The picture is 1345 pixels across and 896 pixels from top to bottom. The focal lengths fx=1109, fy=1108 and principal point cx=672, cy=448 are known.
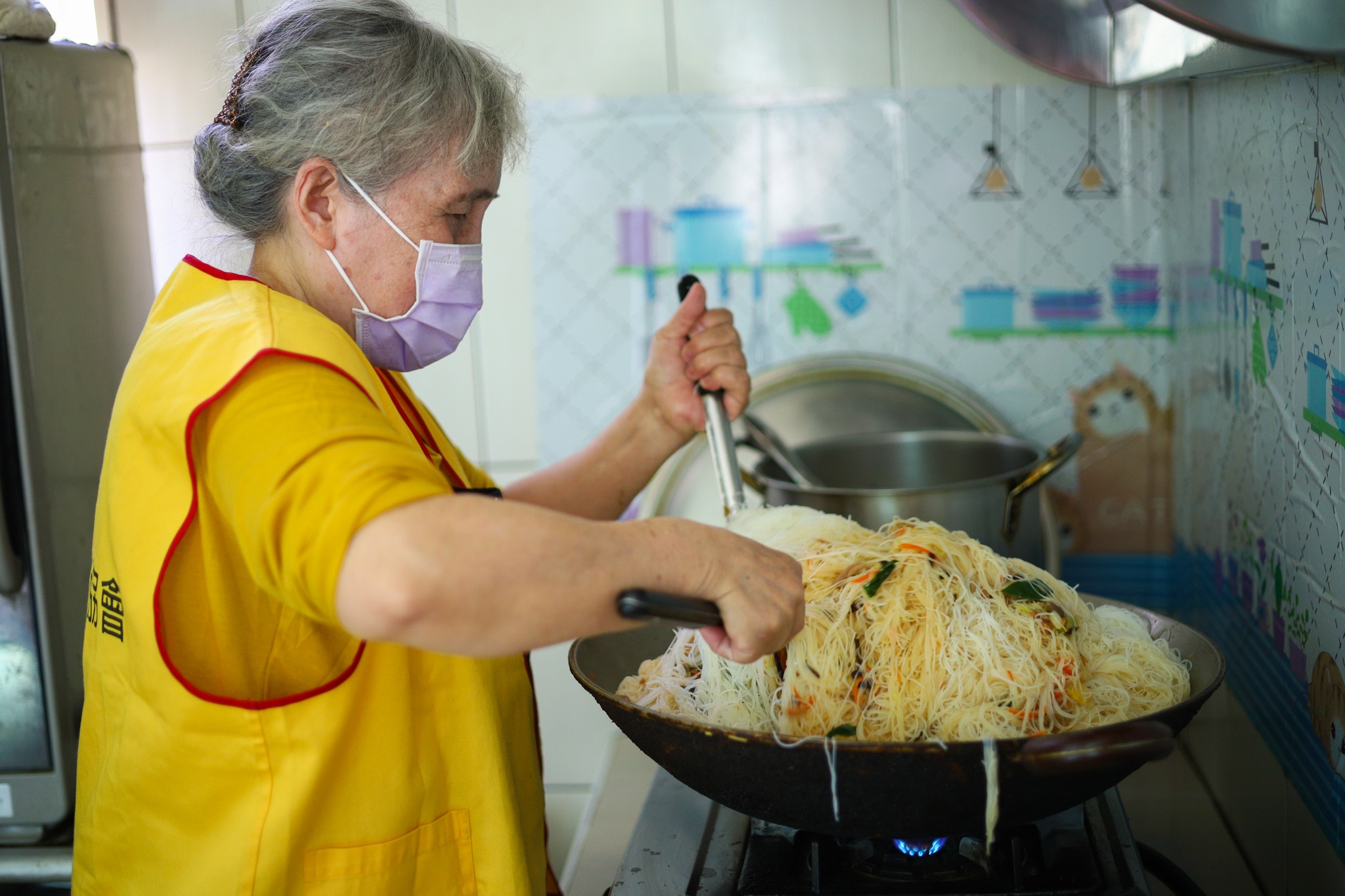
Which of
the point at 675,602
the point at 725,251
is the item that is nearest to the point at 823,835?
the point at 675,602

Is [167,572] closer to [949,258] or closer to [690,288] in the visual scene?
[690,288]

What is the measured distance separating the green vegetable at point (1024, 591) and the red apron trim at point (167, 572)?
2.28 ft

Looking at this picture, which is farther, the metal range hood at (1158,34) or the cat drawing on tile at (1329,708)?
the cat drawing on tile at (1329,708)

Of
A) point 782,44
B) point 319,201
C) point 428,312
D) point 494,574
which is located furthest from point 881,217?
point 494,574

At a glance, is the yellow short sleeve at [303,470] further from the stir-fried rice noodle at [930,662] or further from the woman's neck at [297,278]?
the stir-fried rice noodle at [930,662]

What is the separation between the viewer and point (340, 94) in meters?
1.11

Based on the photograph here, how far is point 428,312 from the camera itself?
4.08ft

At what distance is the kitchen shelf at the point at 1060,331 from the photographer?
2.07 meters

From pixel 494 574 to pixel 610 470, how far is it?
90 centimetres

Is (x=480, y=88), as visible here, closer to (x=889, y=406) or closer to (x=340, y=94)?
(x=340, y=94)

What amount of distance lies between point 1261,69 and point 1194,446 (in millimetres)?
759

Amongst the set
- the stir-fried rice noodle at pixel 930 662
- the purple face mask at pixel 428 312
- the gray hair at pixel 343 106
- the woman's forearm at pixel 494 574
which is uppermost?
the gray hair at pixel 343 106

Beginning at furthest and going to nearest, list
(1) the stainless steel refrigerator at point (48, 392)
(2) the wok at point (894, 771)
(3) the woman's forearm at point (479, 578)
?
1. (1) the stainless steel refrigerator at point (48, 392)
2. (2) the wok at point (894, 771)
3. (3) the woman's forearm at point (479, 578)

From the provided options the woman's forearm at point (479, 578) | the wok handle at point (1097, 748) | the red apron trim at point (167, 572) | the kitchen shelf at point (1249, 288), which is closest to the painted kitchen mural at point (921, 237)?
the kitchen shelf at point (1249, 288)
